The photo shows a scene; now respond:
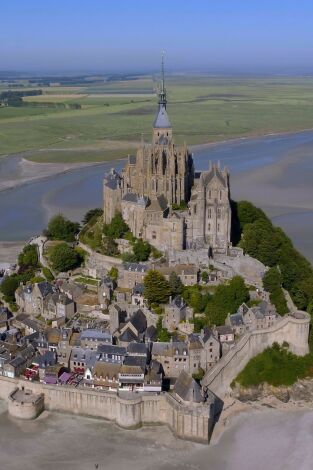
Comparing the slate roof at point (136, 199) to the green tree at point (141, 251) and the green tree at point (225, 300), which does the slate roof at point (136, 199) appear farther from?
the green tree at point (225, 300)

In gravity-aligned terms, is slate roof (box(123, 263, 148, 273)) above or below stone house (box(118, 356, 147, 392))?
above

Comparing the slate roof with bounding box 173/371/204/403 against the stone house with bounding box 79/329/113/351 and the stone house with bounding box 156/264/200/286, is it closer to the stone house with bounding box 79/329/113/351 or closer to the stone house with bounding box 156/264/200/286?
the stone house with bounding box 79/329/113/351

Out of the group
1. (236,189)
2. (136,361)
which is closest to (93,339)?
(136,361)

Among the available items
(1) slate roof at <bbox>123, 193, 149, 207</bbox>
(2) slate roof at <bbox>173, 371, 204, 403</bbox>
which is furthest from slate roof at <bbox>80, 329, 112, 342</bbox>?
(1) slate roof at <bbox>123, 193, 149, 207</bbox>

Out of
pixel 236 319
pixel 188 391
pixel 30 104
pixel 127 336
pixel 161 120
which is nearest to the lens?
pixel 188 391

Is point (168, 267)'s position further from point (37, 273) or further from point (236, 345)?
point (37, 273)

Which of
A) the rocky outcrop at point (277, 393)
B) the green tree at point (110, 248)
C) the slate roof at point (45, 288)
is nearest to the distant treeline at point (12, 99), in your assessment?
the green tree at point (110, 248)

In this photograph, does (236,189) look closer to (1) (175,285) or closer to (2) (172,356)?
(1) (175,285)
